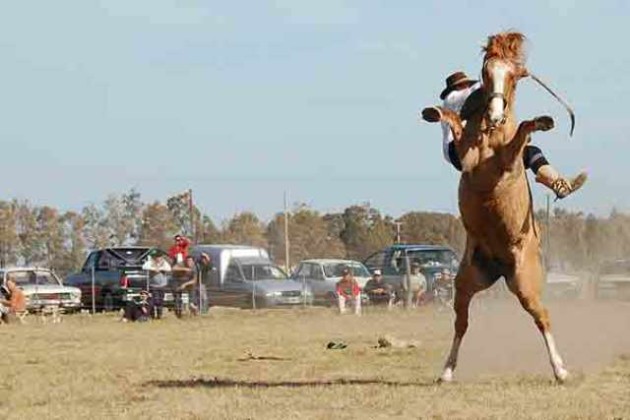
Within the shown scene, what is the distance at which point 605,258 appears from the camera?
28.9 m

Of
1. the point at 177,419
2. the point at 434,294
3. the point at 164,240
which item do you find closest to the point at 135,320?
the point at 434,294

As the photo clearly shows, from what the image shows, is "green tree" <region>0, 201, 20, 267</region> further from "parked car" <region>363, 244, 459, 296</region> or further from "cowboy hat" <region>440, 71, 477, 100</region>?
"cowboy hat" <region>440, 71, 477, 100</region>

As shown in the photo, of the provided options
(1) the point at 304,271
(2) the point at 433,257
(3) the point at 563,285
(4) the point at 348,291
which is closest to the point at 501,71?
(3) the point at 563,285

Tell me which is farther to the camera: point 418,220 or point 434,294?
point 418,220

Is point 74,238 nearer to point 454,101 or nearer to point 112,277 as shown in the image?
point 112,277

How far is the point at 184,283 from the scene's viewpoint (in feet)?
104

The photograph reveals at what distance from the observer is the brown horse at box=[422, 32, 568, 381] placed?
33.4ft

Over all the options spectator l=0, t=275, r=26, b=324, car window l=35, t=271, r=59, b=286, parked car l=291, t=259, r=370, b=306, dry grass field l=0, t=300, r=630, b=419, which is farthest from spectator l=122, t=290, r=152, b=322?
parked car l=291, t=259, r=370, b=306

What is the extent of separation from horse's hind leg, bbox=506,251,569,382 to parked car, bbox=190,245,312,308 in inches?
927

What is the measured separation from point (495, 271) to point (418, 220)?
5964 centimetres

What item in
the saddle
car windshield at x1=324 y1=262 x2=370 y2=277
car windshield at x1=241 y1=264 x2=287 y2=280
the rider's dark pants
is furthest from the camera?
car windshield at x1=324 y1=262 x2=370 y2=277

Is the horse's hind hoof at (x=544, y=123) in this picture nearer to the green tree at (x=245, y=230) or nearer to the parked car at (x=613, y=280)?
the parked car at (x=613, y=280)

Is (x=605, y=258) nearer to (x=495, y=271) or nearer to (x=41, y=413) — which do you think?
(x=495, y=271)

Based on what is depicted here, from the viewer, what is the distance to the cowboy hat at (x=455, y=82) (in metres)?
11.1
